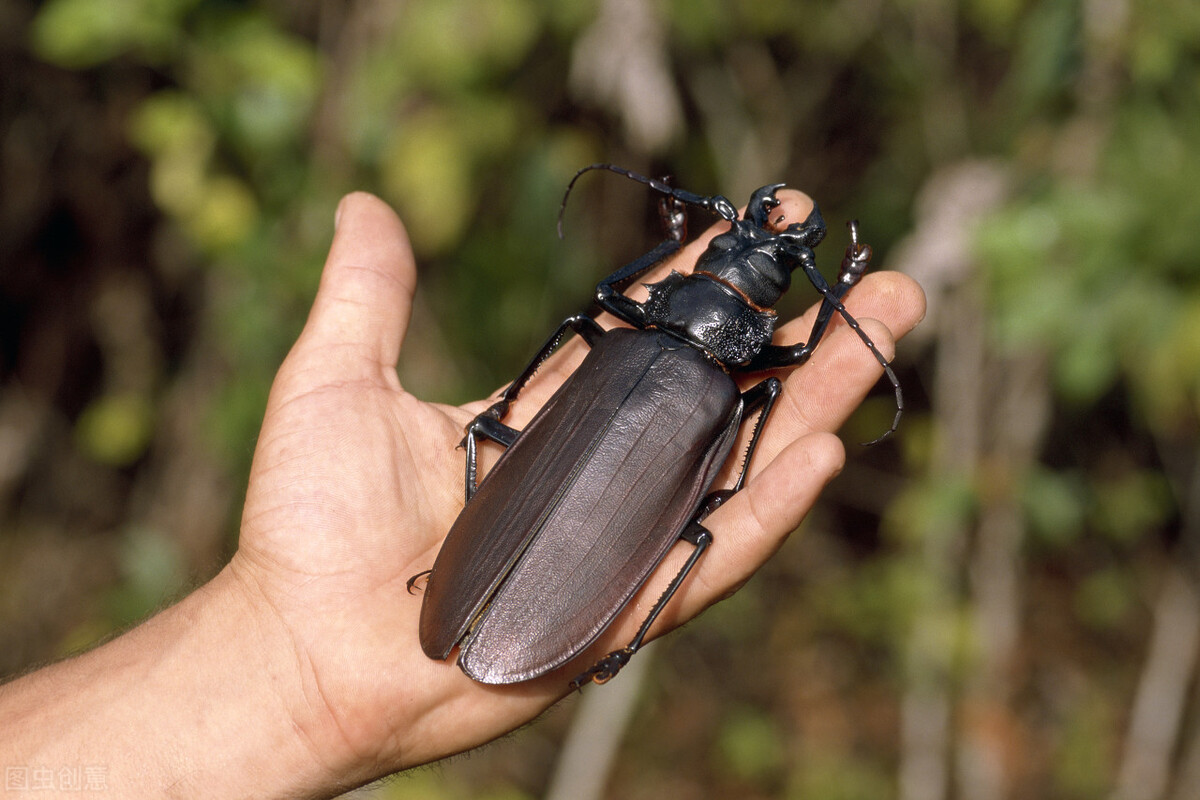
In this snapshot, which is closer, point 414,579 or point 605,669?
point 605,669

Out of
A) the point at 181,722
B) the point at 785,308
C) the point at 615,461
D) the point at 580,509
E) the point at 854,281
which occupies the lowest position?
the point at 785,308

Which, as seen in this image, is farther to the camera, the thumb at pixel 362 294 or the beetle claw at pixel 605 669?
the thumb at pixel 362 294

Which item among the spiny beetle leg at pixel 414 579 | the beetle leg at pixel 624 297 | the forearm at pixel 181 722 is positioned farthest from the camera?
the beetle leg at pixel 624 297

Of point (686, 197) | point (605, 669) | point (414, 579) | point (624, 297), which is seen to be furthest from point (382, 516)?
point (686, 197)

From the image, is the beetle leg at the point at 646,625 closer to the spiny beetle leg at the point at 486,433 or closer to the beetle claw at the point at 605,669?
the beetle claw at the point at 605,669

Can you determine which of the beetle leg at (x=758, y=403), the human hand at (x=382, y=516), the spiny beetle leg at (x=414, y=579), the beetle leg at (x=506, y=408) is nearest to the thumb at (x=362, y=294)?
the human hand at (x=382, y=516)

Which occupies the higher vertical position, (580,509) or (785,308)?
(580,509)

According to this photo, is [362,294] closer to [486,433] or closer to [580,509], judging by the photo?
[486,433]

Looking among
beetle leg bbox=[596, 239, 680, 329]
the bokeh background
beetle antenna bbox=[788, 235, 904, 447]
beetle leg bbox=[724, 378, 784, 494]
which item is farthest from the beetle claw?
the bokeh background
